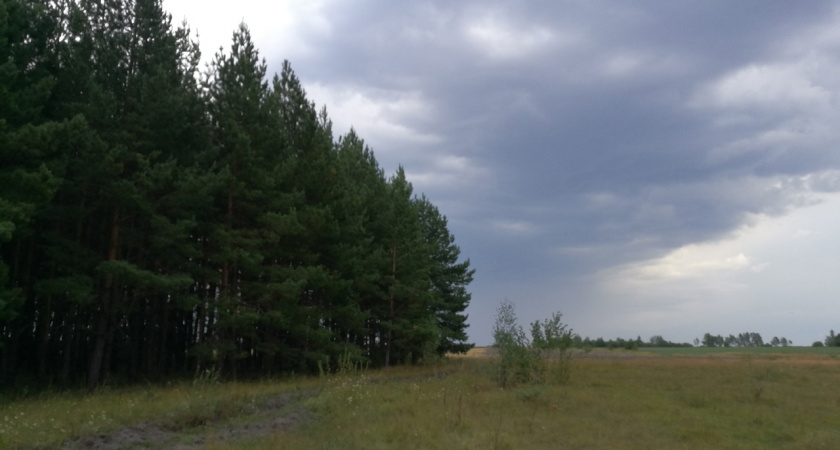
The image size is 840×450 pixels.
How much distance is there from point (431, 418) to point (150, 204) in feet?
37.9

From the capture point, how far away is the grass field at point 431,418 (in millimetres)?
11898

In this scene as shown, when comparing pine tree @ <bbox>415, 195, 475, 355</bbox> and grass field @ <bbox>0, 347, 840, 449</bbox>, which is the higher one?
pine tree @ <bbox>415, 195, 475, 355</bbox>

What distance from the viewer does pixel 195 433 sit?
1234 cm

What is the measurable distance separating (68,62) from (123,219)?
540 centimetres

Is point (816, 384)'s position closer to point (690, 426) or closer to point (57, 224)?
point (690, 426)

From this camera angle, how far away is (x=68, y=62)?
20.7 meters

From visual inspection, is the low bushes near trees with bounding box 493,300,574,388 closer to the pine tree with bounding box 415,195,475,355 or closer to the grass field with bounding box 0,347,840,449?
the grass field with bounding box 0,347,840,449

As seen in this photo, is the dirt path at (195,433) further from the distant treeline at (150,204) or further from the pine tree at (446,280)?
the pine tree at (446,280)

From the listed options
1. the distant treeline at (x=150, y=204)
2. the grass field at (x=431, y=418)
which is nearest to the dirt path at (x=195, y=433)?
the grass field at (x=431, y=418)

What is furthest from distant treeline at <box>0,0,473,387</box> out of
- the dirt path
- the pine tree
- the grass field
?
the pine tree

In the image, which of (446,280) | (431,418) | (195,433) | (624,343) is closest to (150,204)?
(195,433)

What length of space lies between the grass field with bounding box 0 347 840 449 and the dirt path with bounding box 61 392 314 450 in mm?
37

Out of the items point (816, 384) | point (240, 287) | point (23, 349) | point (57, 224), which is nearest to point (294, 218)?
point (240, 287)

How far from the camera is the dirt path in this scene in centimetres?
1087
